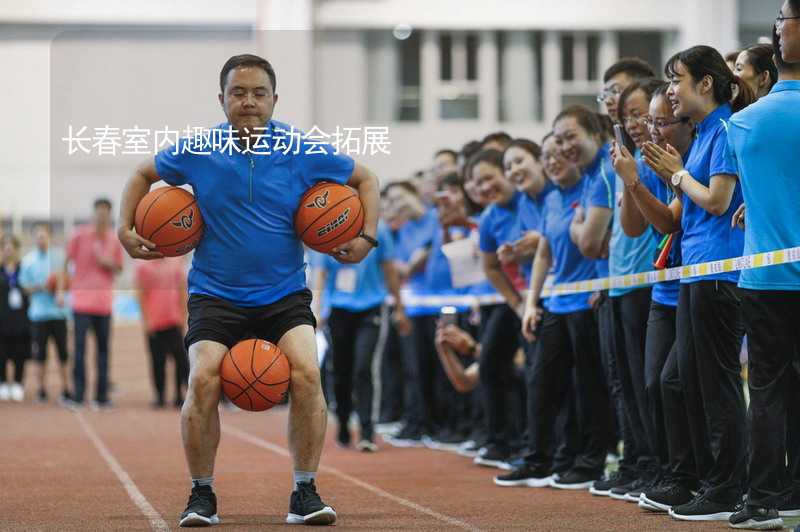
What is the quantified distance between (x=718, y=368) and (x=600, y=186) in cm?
203

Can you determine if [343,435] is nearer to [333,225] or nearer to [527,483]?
[527,483]

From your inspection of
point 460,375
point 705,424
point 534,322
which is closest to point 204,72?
point 460,375

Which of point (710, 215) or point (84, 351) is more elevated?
point (710, 215)

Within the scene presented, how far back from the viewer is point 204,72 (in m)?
13.6

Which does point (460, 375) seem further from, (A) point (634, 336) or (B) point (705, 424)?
(B) point (705, 424)

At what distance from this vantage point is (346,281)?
12688mm

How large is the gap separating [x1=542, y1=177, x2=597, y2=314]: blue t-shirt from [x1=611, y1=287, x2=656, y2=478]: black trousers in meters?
0.72

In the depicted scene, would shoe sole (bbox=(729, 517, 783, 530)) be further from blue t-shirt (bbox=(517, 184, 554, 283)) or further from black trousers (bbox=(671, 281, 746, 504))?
blue t-shirt (bbox=(517, 184, 554, 283))

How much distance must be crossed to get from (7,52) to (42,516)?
23.9 m

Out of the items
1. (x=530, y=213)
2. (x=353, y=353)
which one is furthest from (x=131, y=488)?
(x=353, y=353)

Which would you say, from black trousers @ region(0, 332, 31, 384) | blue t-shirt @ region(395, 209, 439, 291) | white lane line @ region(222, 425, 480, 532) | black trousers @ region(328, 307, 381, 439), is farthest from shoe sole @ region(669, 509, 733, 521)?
black trousers @ region(0, 332, 31, 384)

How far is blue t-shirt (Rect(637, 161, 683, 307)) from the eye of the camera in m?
7.31

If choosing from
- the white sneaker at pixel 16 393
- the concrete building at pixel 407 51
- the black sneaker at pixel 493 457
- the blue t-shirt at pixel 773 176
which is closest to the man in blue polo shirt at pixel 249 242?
the blue t-shirt at pixel 773 176

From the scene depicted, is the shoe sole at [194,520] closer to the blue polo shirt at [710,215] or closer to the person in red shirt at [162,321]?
the blue polo shirt at [710,215]
